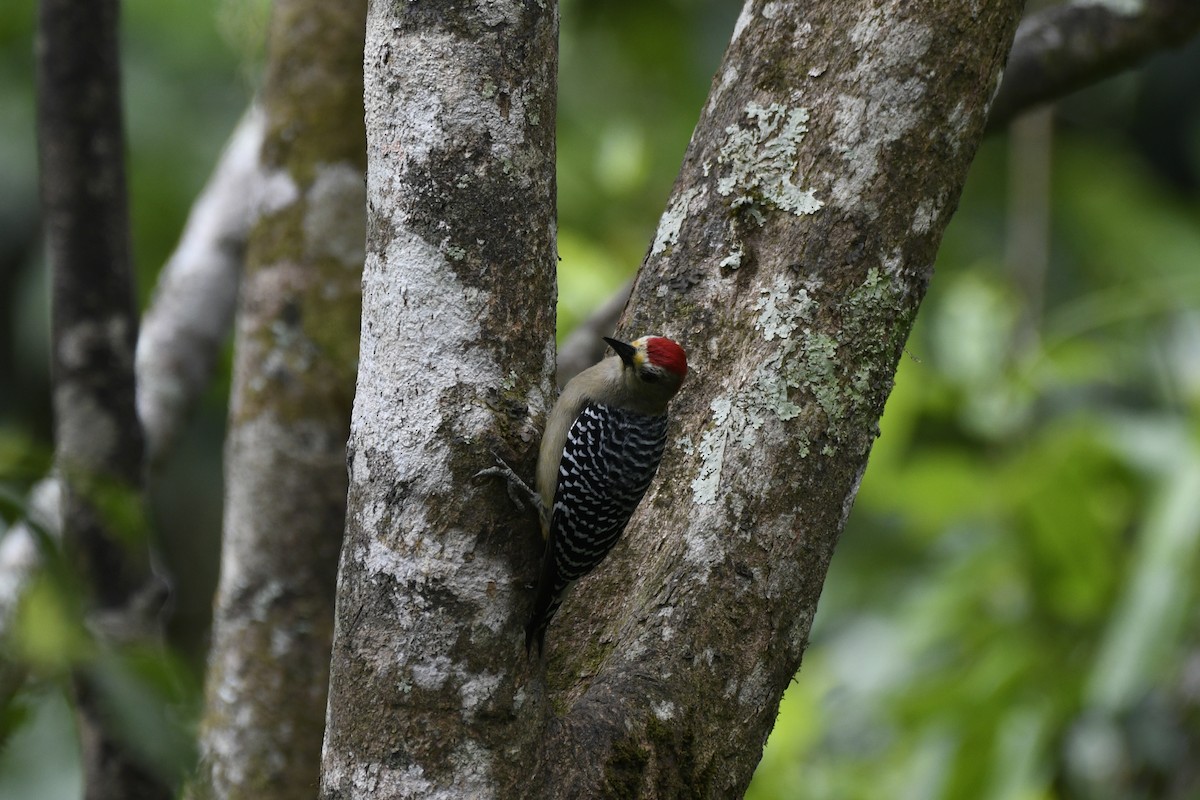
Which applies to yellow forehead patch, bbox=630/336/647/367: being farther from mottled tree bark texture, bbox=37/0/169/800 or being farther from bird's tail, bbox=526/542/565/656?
mottled tree bark texture, bbox=37/0/169/800

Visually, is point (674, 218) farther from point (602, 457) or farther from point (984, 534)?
point (984, 534)

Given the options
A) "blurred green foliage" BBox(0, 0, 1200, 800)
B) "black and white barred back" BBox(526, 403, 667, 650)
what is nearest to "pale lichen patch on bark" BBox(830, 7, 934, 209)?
"black and white barred back" BBox(526, 403, 667, 650)

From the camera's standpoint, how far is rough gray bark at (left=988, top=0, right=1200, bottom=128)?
409 centimetres

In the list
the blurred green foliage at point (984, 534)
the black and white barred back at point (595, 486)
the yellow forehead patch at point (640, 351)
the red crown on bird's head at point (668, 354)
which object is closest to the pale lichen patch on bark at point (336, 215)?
the blurred green foliage at point (984, 534)

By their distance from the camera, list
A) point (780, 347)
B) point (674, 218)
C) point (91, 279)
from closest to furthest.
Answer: point (780, 347) < point (674, 218) < point (91, 279)

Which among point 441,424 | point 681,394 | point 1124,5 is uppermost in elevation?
point 1124,5

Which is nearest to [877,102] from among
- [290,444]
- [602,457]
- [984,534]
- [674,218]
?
[674,218]

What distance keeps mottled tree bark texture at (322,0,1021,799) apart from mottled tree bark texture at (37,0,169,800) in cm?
128

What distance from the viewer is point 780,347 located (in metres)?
2.62

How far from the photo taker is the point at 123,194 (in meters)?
3.31

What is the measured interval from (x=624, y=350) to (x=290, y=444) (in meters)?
1.42

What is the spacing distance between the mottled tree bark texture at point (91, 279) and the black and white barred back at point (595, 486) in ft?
3.84

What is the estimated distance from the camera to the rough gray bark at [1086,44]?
4.09 meters

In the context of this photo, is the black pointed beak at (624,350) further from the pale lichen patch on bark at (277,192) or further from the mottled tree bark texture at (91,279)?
the pale lichen patch on bark at (277,192)
